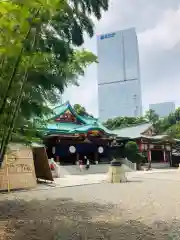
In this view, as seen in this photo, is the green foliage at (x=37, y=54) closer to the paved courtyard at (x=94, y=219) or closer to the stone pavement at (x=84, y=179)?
the paved courtyard at (x=94, y=219)

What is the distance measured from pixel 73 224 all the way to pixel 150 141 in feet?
79.3

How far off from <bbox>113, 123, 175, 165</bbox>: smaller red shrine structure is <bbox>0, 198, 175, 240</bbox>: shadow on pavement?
20792mm

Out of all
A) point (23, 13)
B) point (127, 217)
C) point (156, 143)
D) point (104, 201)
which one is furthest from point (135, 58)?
point (23, 13)

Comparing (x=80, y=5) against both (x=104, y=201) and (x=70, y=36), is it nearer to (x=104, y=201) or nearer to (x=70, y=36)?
(x=70, y=36)

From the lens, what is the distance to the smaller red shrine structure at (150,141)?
27.5 metres

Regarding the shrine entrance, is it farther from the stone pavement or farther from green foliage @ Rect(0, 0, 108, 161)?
green foliage @ Rect(0, 0, 108, 161)

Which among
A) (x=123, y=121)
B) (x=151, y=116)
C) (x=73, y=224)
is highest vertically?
(x=151, y=116)

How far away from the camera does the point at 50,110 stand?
17.5 feet

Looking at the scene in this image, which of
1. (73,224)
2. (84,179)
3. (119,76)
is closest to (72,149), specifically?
(119,76)

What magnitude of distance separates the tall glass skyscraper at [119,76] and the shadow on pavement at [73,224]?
378 cm

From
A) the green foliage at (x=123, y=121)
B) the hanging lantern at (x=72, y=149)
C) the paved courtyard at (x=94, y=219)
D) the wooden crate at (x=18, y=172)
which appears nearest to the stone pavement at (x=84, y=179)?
the wooden crate at (x=18, y=172)

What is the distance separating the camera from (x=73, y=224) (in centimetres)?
482

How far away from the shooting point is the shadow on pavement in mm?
4086

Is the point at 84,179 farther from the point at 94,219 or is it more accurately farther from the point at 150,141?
the point at 150,141
